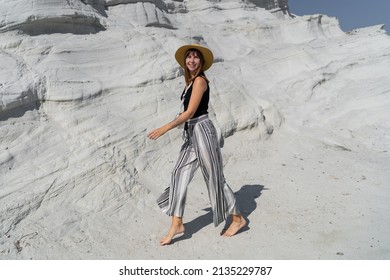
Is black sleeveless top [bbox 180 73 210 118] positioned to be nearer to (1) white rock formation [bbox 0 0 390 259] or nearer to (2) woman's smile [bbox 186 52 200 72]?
(2) woman's smile [bbox 186 52 200 72]

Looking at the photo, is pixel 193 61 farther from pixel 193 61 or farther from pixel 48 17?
pixel 48 17

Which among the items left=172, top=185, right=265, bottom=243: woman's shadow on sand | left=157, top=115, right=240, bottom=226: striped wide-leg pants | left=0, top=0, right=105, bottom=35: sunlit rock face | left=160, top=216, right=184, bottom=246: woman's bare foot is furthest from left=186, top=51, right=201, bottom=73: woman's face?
left=0, top=0, right=105, bottom=35: sunlit rock face

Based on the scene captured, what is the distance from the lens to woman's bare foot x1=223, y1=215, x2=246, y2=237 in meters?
3.88

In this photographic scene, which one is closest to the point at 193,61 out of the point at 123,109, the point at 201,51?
the point at 201,51

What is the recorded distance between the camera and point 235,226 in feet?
12.8

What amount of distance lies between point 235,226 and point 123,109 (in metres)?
2.40

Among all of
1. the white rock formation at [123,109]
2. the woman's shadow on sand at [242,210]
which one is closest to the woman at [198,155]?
the woman's shadow on sand at [242,210]

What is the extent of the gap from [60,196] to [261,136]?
3.44 metres

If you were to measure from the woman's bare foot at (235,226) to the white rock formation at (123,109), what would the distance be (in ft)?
1.49

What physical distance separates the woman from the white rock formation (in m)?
0.45

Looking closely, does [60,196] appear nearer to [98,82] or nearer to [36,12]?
[98,82]

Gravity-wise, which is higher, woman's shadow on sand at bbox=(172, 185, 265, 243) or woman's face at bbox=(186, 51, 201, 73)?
woman's face at bbox=(186, 51, 201, 73)

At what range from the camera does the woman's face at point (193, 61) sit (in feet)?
12.1

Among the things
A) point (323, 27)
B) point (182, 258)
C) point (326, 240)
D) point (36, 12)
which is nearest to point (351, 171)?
point (326, 240)
